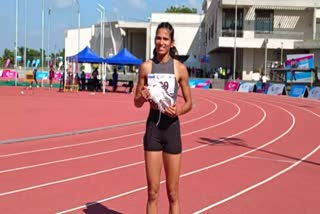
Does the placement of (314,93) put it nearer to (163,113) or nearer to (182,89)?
(182,89)

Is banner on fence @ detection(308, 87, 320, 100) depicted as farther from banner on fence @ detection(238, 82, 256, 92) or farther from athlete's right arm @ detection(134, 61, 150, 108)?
athlete's right arm @ detection(134, 61, 150, 108)

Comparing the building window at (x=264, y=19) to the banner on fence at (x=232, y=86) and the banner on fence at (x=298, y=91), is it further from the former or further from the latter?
the banner on fence at (x=298, y=91)

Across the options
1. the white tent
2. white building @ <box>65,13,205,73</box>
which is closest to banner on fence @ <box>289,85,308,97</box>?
the white tent

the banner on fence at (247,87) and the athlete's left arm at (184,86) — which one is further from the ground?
the athlete's left arm at (184,86)

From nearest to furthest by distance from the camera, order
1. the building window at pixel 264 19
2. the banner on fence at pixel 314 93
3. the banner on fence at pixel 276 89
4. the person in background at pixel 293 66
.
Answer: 1. the banner on fence at pixel 314 93
2. the person in background at pixel 293 66
3. the banner on fence at pixel 276 89
4. the building window at pixel 264 19

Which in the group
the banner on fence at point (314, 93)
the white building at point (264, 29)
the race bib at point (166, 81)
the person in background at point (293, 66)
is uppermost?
the white building at point (264, 29)

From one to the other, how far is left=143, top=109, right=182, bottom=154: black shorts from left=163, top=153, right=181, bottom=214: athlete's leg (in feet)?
0.18

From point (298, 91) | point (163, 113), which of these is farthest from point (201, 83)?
point (163, 113)

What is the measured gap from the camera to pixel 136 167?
30.5 feet

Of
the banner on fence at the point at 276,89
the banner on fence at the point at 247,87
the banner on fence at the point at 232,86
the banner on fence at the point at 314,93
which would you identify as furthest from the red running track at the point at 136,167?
the banner on fence at the point at 232,86

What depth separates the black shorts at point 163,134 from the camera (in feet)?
15.1

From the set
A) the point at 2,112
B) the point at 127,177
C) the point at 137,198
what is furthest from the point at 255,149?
the point at 2,112

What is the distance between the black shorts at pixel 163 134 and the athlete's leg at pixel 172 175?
56 mm

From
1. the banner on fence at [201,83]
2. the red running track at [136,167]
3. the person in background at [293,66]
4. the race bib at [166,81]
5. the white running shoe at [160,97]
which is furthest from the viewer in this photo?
the banner on fence at [201,83]
